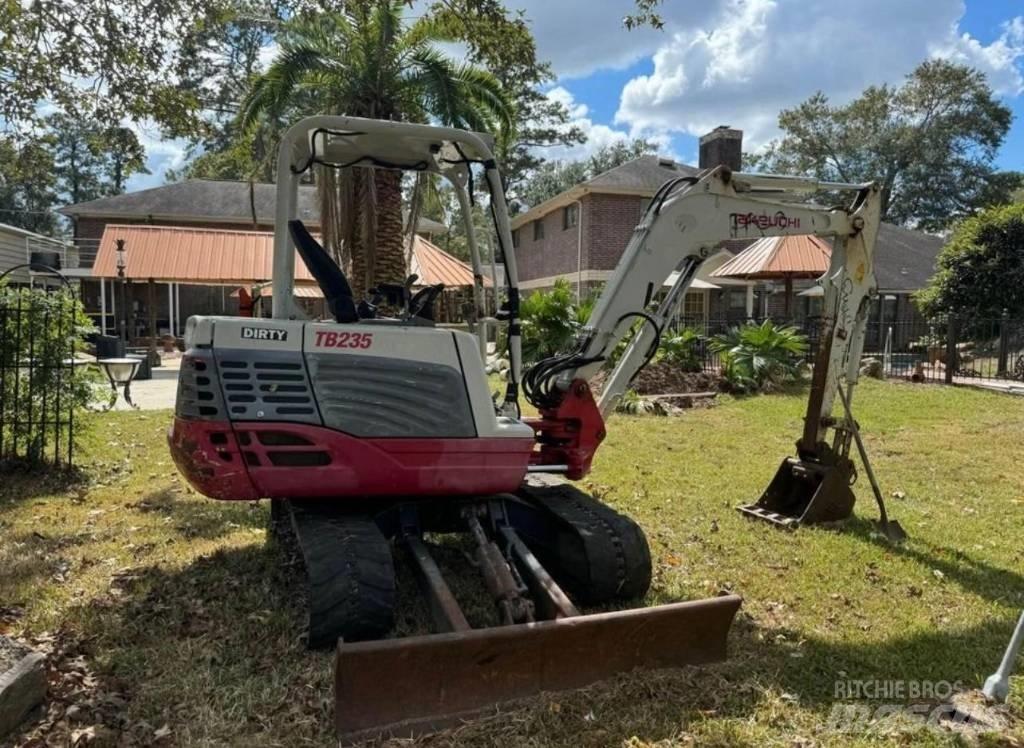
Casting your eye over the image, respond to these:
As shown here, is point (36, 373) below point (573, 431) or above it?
above

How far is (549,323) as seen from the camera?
13.8 m

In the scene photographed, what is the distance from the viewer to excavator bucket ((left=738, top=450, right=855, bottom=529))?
19.4 feet

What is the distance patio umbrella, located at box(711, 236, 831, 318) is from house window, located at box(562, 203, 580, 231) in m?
7.18

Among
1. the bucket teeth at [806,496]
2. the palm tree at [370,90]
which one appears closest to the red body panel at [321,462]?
the bucket teeth at [806,496]

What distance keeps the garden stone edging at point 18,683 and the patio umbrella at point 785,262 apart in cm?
1834

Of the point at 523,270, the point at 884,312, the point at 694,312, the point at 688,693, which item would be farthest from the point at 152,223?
the point at 688,693

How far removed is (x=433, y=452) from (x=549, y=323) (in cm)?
993

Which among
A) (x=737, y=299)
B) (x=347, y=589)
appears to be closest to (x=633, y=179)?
(x=737, y=299)

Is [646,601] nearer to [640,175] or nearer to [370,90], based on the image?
[370,90]

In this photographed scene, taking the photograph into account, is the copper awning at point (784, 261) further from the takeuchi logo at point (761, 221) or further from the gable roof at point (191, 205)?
the gable roof at point (191, 205)

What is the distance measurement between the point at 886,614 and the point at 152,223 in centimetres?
3263

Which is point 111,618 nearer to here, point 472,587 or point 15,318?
point 472,587

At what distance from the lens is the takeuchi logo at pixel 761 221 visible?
17.3 ft

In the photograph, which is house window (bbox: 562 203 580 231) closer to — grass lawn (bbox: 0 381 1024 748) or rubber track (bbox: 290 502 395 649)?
grass lawn (bbox: 0 381 1024 748)
